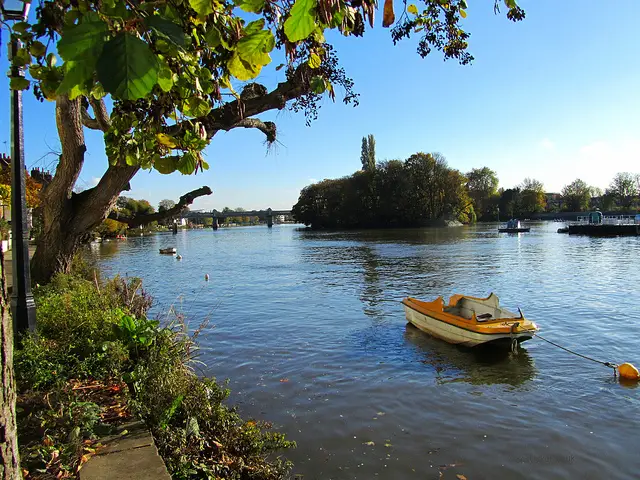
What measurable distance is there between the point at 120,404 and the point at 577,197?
158412 millimetres

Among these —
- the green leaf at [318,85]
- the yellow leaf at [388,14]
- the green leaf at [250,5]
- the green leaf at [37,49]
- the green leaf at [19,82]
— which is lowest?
the green leaf at [318,85]

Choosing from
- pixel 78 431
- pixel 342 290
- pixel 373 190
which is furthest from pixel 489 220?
pixel 78 431

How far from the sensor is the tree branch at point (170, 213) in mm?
10641

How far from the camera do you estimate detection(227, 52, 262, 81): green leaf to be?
207 centimetres

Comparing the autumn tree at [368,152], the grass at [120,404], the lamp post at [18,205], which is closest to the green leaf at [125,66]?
the grass at [120,404]

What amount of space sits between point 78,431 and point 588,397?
30.3 feet

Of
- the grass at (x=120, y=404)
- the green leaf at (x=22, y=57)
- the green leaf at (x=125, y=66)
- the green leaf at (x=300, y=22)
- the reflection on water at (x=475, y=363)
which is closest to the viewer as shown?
the green leaf at (x=125, y=66)

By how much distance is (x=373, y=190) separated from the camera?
112 metres

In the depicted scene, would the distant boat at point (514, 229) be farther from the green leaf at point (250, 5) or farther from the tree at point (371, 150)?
the green leaf at point (250, 5)

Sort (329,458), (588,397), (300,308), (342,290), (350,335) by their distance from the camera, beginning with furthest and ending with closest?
(342,290), (300,308), (350,335), (588,397), (329,458)

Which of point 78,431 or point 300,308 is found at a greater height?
point 78,431

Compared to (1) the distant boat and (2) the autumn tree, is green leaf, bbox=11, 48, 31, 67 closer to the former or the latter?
(1) the distant boat

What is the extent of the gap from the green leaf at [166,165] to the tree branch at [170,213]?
316 inches

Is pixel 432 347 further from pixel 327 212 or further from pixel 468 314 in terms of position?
pixel 327 212
